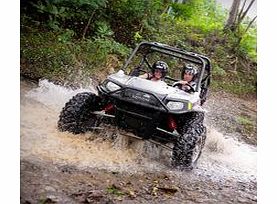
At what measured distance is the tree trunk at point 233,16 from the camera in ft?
7.91

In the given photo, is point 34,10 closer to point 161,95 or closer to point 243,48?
point 161,95

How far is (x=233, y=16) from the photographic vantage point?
2438mm

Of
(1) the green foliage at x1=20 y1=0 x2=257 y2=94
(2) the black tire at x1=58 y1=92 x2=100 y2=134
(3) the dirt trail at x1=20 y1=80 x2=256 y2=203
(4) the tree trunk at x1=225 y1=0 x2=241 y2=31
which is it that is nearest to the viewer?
(3) the dirt trail at x1=20 y1=80 x2=256 y2=203

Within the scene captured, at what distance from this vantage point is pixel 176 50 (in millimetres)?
2389

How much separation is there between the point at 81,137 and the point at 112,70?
0.28 metres

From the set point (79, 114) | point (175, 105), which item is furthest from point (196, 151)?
point (79, 114)

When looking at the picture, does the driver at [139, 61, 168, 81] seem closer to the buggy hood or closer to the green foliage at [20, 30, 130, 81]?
the buggy hood

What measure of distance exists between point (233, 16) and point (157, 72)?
0.37 metres

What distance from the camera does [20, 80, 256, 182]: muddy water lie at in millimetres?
2129

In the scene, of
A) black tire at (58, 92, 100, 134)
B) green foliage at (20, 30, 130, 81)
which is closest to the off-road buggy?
black tire at (58, 92, 100, 134)

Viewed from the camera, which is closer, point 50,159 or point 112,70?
point 50,159

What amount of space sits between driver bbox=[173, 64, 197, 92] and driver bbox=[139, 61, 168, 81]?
2.6 inches

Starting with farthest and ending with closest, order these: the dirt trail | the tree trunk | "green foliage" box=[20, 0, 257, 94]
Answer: the tree trunk < "green foliage" box=[20, 0, 257, 94] < the dirt trail
